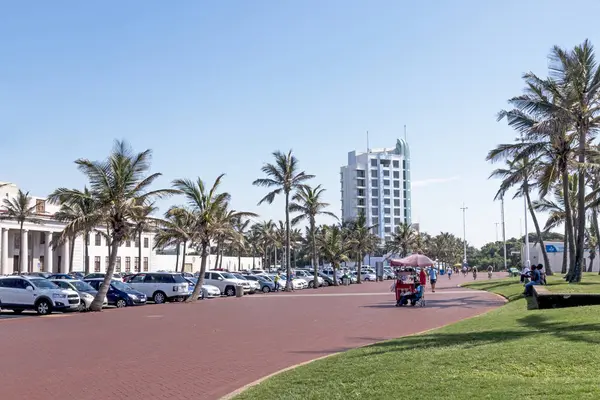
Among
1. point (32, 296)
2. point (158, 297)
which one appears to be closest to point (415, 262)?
point (158, 297)

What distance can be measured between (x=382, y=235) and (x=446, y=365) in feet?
463

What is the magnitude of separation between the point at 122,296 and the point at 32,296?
596 centimetres

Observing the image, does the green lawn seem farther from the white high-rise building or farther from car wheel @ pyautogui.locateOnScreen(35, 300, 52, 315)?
the white high-rise building

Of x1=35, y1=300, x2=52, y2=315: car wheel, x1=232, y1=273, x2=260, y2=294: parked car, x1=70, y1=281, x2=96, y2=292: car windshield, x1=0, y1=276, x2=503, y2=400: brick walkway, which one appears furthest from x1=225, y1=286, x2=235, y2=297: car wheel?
x1=35, y1=300, x2=52, y2=315: car wheel

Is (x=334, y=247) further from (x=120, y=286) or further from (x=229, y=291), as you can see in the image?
(x=120, y=286)

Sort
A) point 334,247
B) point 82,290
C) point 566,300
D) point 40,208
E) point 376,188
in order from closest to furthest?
1. point 566,300
2. point 82,290
3. point 334,247
4. point 40,208
5. point 376,188

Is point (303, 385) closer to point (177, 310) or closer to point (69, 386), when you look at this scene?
point (69, 386)

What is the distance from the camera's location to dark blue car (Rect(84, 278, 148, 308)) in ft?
104

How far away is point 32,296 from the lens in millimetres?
Result: 26094

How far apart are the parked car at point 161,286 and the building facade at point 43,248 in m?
27.7

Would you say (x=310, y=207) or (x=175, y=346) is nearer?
(x=175, y=346)

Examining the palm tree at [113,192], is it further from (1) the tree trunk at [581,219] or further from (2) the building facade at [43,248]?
(2) the building facade at [43,248]

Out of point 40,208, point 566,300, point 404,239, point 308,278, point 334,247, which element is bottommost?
point 308,278

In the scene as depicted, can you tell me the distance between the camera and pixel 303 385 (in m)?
8.94
